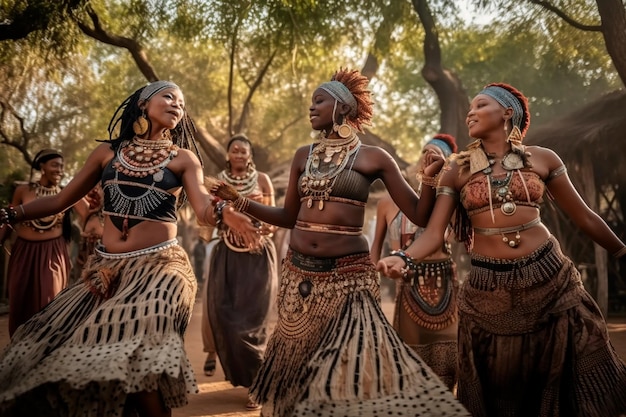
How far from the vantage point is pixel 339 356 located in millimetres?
3969

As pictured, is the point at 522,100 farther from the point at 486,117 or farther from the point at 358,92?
the point at 358,92

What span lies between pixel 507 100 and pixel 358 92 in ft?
3.22

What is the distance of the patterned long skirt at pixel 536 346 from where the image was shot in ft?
13.8

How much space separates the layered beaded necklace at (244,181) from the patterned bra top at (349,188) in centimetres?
307

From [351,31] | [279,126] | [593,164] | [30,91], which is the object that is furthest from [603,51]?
[279,126]

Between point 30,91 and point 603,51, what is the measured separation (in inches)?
557

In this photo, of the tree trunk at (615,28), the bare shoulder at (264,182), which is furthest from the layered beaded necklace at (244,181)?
the tree trunk at (615,28)

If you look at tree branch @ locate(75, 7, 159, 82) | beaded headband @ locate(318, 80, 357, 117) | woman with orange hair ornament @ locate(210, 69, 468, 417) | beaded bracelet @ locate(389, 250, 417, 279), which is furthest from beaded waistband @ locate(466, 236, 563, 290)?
tree branch @ locate(75, 7, 159, 82)

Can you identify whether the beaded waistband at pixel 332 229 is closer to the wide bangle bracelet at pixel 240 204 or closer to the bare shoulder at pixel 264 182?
the wide bangle bracelet at pixel 240 204

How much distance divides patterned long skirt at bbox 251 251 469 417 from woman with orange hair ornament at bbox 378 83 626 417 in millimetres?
537

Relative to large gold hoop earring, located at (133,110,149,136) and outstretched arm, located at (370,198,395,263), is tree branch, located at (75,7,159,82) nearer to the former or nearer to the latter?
outstretched arm, located at (370,198,395,263)

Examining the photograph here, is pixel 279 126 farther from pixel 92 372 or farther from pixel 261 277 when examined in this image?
pixel 92 372

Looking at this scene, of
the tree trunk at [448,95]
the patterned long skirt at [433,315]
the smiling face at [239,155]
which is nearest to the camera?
the patterned long skirt at [433,315]

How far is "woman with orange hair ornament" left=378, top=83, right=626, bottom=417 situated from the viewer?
421cm
